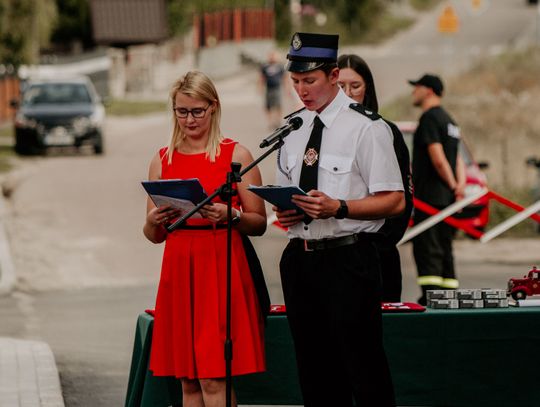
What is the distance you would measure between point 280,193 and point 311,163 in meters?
0.29

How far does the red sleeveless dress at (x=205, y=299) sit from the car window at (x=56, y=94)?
82.8 ft

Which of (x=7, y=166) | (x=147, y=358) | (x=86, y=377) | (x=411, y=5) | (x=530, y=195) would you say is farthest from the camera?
(x=411, y=5)

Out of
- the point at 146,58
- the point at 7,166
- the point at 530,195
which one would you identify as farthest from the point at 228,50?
the point at 530,195

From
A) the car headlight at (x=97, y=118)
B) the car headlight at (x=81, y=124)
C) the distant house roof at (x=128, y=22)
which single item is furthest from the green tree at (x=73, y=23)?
the car headlight at (x=81, y=124)

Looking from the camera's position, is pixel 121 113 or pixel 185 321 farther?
pixel 121 113

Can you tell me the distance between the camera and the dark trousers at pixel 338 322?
6.54 meters

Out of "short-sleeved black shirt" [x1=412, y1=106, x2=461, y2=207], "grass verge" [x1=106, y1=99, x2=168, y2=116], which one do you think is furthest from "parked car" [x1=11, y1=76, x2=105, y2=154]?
"short-sleeved black shirt" [x1=412, y1=106, x2=461, y2=207]

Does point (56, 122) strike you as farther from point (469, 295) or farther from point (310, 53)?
point (310, 53)

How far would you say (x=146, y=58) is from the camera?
62750 mm

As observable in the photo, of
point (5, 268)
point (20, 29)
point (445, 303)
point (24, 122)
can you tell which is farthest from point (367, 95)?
point (20, 29)

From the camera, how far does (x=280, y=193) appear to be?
634cm

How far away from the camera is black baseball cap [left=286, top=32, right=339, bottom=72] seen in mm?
6512

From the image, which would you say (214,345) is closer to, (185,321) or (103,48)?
(185,321)

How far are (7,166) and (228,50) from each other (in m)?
45.0
